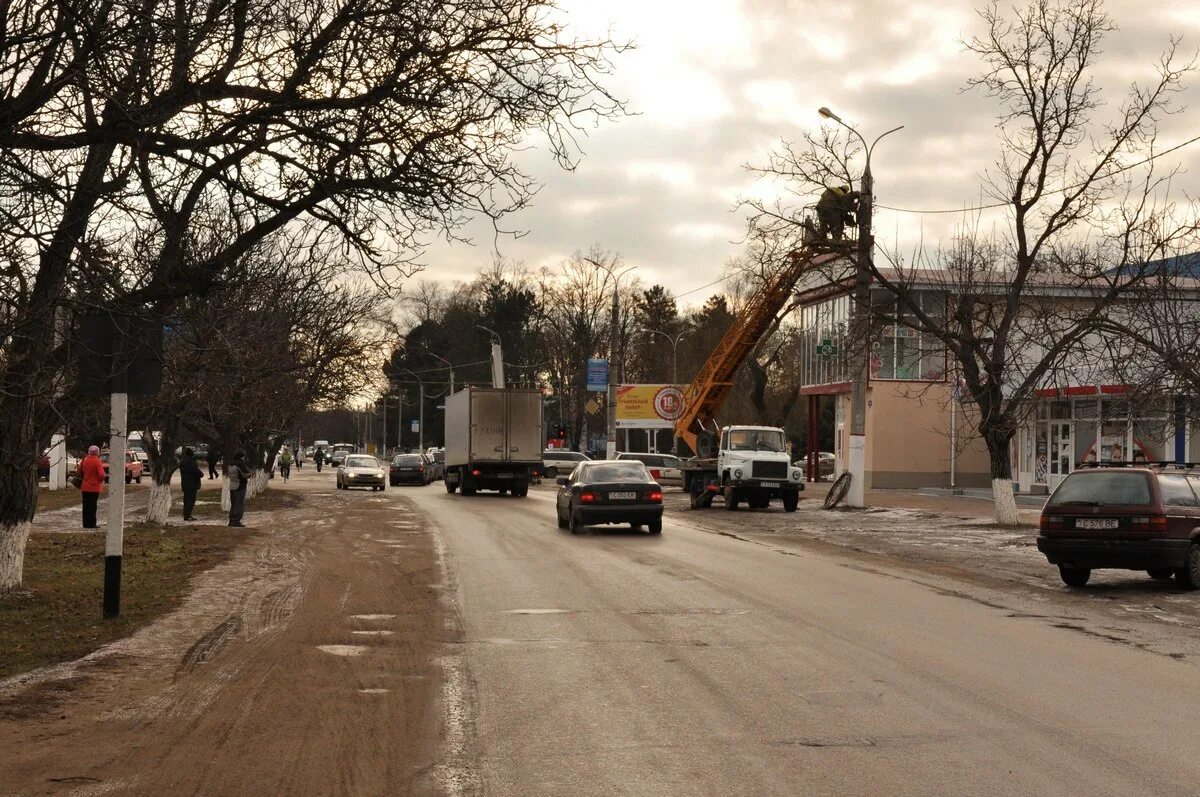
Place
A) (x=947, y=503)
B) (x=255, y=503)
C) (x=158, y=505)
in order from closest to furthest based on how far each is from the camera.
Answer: (x=158, y=505) < (x=255, y=503) < (x=947, y=503)

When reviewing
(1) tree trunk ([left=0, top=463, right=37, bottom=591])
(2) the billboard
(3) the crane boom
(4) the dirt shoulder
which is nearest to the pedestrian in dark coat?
(4) the dirt shoulder

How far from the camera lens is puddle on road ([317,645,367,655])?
1134cm

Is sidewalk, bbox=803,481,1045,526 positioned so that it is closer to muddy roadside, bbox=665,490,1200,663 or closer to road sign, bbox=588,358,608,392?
muddy roadside, bbox=665,490,1200,663

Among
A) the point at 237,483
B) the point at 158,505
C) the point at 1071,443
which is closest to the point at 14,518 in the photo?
the point at 158,505

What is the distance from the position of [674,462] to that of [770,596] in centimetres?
4358

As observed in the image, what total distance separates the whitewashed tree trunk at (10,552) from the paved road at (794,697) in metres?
4.94

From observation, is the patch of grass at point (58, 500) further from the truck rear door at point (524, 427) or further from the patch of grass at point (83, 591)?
the truck rear door at point (524, 427)

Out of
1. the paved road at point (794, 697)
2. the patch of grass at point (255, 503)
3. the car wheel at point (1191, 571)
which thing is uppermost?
the car wheel at point (1191, 571)

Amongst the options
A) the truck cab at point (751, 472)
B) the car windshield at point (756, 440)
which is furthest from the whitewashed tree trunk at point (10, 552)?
the car windshield at point (756, 440)

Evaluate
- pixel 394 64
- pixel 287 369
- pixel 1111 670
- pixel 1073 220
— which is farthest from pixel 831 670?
pixel 1073 220

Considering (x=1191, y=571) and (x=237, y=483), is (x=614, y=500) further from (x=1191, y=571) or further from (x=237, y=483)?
(x=1191, y=571)

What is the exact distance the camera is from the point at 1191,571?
17.5 meters

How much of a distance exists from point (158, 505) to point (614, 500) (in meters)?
9.76

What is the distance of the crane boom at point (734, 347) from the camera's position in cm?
3794
